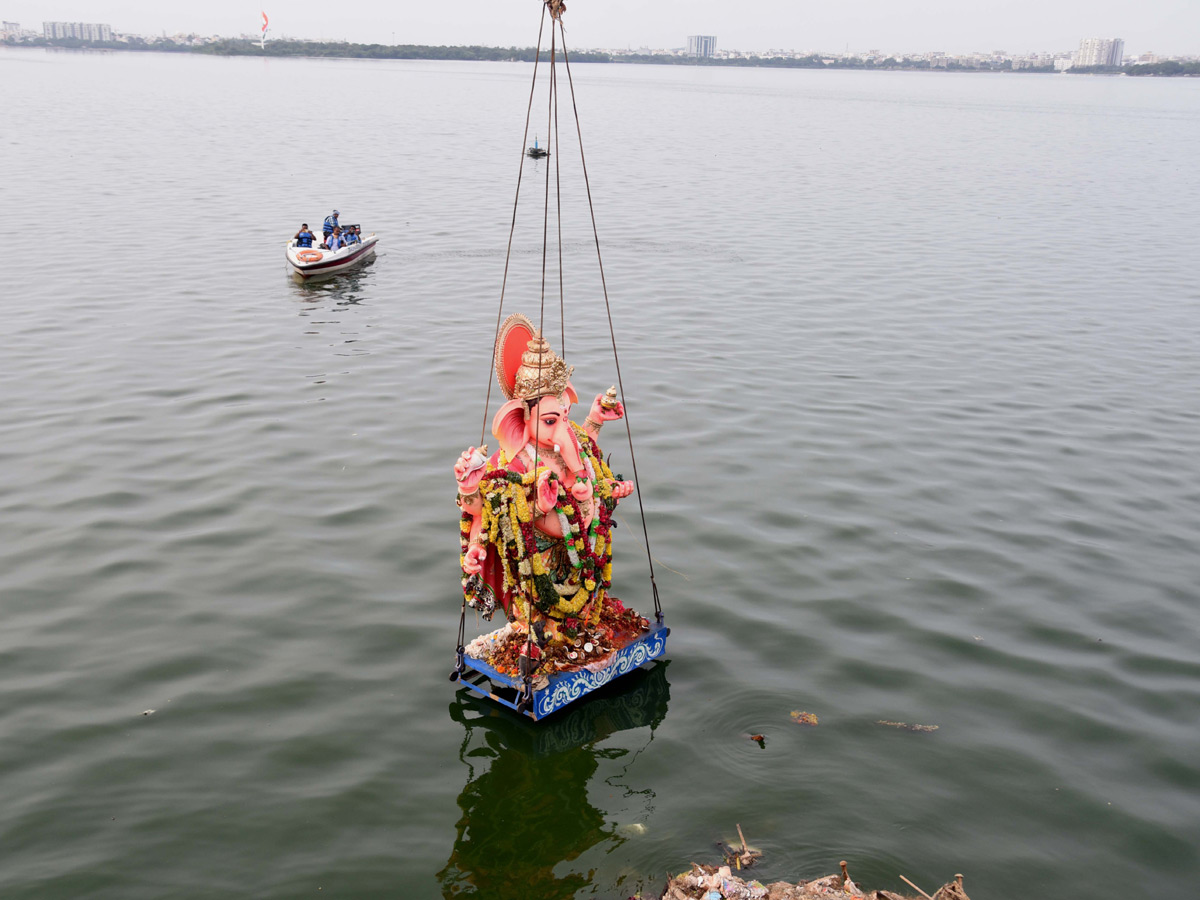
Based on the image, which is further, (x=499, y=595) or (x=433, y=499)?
(x=433, y=499)

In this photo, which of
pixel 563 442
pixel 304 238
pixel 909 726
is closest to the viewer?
pixel 563 442

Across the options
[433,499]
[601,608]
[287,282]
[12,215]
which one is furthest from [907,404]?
[12,215]

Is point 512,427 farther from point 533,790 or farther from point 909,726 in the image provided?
point 909,726

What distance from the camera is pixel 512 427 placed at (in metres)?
8.30

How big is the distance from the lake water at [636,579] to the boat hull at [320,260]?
78 centimetres

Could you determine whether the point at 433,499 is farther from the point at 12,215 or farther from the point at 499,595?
the point at 12,215

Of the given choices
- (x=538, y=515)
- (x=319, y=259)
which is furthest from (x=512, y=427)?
(x=319, y=259)

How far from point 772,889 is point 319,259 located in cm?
2222

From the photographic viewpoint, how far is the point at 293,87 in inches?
4520

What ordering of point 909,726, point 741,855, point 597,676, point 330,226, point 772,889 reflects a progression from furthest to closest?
point 330,226
point 909,726
point 597,676
point 741,855
point 772,889

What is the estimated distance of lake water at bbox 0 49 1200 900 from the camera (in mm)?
7355

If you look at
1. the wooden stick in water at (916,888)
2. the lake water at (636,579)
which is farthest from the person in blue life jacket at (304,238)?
the wooden stick in water at (916,888)

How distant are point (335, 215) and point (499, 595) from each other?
20.8m

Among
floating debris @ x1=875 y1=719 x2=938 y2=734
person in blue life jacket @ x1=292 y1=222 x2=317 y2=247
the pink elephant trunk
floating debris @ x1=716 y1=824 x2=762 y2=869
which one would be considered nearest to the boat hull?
person in blue life jacket @ x1=292 y1=222 x2=317 y2=247
